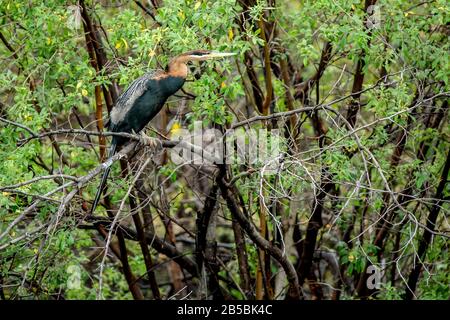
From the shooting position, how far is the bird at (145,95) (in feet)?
17.8

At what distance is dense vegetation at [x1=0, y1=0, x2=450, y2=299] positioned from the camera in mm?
4891

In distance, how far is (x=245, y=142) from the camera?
543cm

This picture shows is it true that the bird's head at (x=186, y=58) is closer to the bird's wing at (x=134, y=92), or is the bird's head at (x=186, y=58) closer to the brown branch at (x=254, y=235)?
the bird's wing at (x=134, y=92)

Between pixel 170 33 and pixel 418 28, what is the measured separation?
81.9 inches

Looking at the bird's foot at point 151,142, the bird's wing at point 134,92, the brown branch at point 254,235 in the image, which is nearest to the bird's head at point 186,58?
the bird's wing at point 134,92

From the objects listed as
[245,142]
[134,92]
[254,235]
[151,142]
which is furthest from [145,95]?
[254,235]

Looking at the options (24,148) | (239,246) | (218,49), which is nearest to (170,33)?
(218,49)

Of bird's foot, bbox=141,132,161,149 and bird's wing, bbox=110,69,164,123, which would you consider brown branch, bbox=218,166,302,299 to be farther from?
bird's wing, bbox=110,69,164,123

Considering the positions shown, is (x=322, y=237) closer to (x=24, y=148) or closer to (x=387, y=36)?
(x=387, y=36)

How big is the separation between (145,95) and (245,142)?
0.81 meters

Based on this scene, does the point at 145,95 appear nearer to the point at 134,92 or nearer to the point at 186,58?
the point at 134,92

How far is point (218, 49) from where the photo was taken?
5141 mm

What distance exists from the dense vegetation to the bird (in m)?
0.13

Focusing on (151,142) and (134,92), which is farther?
(134,92)
